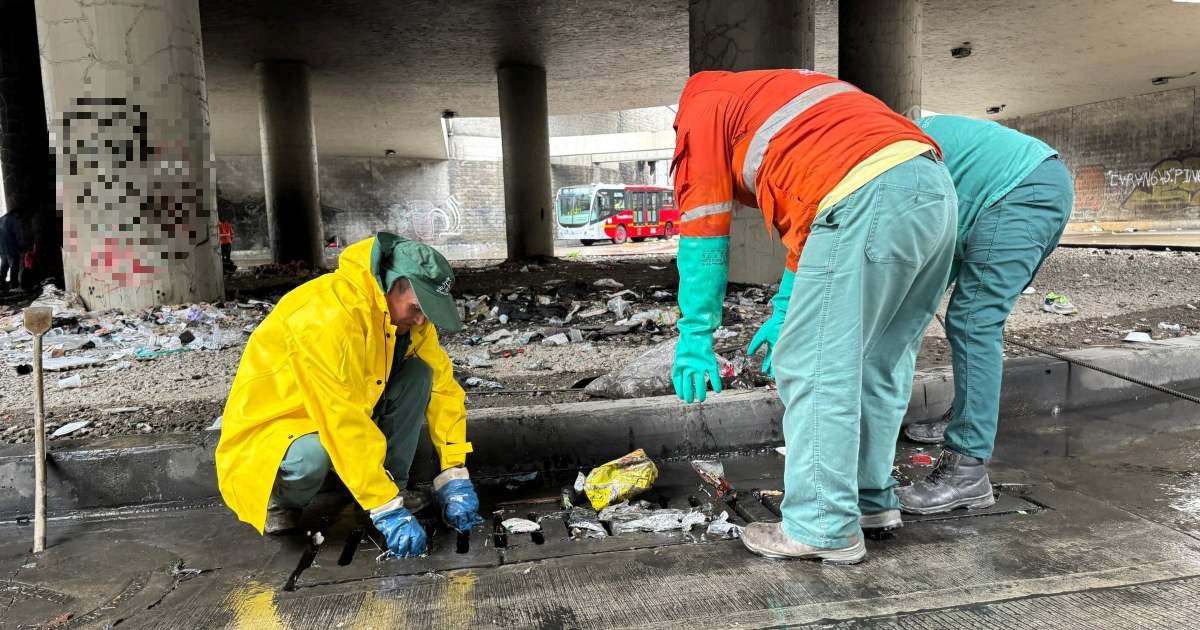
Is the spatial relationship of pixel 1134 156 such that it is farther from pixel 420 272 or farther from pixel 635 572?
pixel 420 272

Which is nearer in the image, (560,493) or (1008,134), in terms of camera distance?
(1008,134)

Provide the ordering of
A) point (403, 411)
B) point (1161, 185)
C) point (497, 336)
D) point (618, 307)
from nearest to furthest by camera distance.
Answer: point (403, 411), point (497, 336), point (618, 307), point (1161, 185)

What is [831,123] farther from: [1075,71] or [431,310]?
[1075,71]

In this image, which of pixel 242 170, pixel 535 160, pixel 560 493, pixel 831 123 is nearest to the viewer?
pixel 831 123

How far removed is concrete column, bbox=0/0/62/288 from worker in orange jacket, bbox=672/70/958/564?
11.9 metres

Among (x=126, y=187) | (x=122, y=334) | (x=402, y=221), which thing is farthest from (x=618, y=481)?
(x=402, y=221)

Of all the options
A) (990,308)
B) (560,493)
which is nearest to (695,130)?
(990,308)

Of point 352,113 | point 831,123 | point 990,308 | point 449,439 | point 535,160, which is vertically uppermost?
point 352,113

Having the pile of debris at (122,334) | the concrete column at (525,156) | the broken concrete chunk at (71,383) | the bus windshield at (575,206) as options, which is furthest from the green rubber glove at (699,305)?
the bus windshield at (575,206)

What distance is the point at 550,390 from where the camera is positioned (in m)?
4.07

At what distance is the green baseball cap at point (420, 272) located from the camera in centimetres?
235

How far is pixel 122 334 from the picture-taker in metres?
5.48

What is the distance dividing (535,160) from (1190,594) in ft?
47.9

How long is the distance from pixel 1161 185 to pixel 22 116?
93.7 ft
